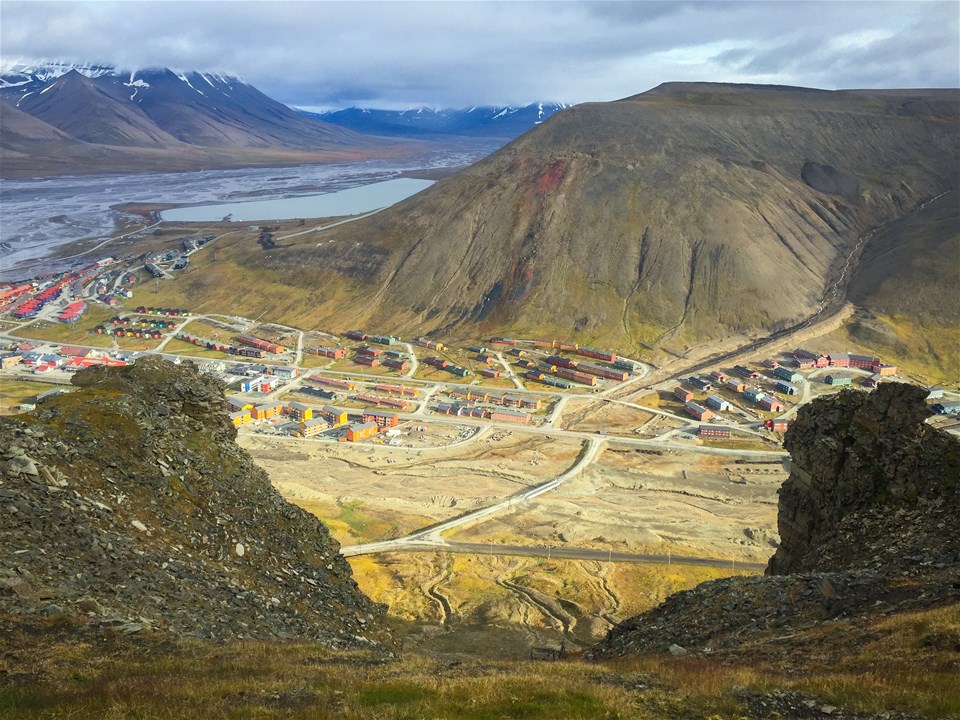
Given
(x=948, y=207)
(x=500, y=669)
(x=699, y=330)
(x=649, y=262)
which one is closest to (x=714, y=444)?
(x=699, y=330)

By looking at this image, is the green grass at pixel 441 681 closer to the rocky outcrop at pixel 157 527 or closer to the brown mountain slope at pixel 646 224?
the rocky outcrop at pixel 157 527

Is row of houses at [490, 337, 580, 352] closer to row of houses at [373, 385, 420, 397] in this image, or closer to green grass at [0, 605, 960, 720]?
row of houses at [373, 385, 420, 397]

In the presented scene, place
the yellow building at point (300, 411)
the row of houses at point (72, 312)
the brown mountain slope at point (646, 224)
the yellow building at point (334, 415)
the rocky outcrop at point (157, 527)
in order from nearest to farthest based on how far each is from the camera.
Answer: the rocky outcrop at point (157, 527) < the yellow building at point (334, 415) < the yellow building at point (300, 411) < the brown mountain slope at point (646, 224) < the row of houses at point (72, 312)

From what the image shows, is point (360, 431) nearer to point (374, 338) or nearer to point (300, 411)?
point (300, 411)

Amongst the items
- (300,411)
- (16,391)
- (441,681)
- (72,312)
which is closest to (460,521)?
(300,411)

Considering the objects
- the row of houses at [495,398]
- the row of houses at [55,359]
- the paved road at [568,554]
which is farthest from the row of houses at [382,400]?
the paved road at [568,554]

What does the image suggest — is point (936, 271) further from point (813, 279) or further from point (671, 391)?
point (671, 391)

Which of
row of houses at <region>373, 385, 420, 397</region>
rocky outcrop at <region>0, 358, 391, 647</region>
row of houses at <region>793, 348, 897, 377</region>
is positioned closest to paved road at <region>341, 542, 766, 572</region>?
rocky outcrop at <region>0, 358, 391, 647</region>
